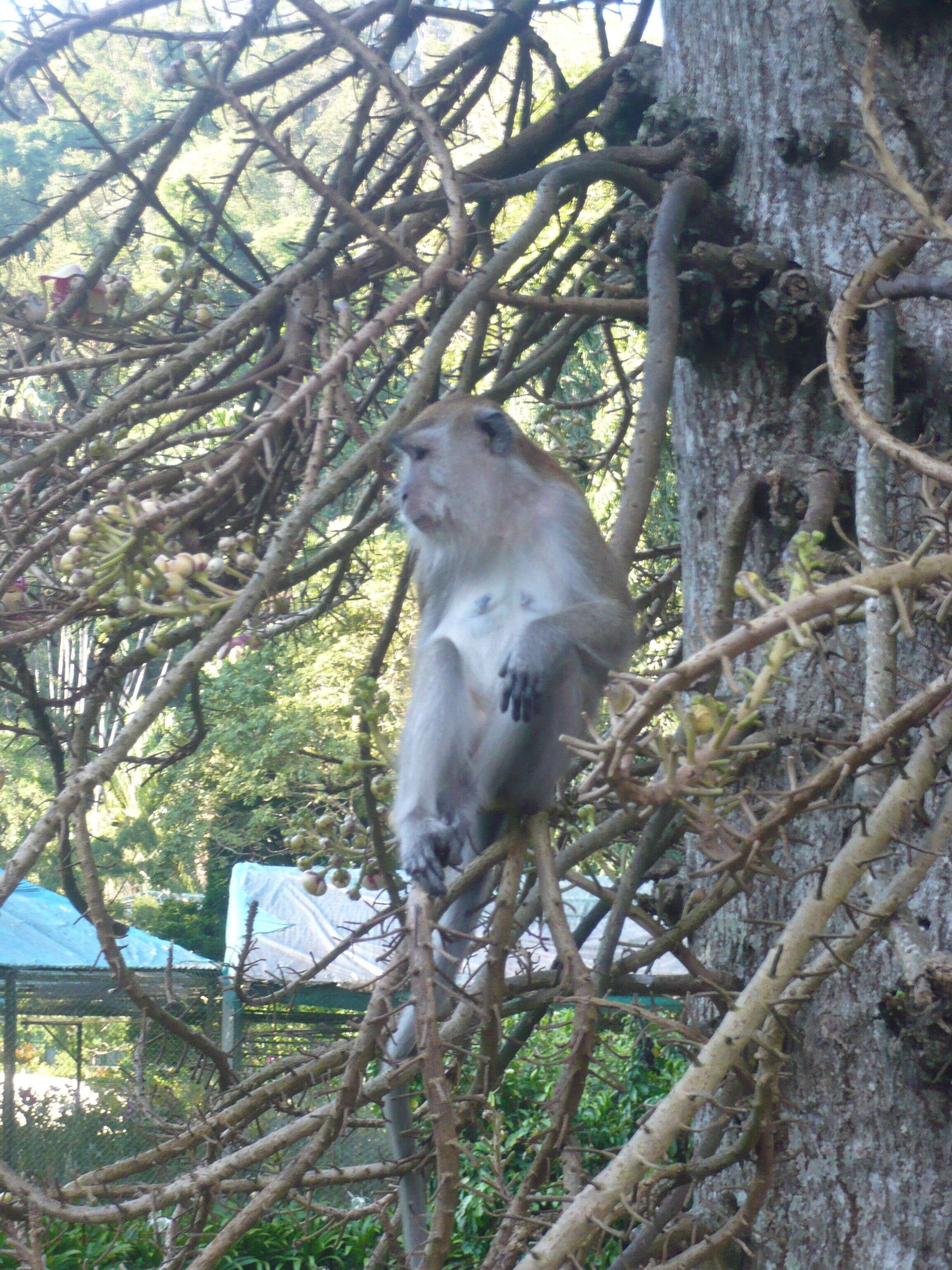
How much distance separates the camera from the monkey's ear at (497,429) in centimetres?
290

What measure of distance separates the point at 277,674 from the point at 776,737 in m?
13.3

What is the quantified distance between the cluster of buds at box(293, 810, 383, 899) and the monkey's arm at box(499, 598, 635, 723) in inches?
16.2

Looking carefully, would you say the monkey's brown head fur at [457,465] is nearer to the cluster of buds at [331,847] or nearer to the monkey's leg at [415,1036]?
the monkey's leg at [415,1036]

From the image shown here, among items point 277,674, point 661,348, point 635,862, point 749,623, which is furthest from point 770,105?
point 277,674

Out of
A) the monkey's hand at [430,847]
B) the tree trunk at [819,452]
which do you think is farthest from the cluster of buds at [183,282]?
the monkey's hand at [430,847]

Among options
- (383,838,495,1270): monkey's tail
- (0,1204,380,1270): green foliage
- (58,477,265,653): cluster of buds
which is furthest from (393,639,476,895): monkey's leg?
(0,1204,380,1270): green foliage

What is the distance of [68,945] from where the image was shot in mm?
13883

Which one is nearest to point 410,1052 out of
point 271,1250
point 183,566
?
point 183,566

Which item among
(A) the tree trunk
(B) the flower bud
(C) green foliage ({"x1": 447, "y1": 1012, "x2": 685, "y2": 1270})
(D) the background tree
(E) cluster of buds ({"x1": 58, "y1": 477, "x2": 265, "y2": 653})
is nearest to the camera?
(D) the background tree

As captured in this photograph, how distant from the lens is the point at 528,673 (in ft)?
7.98

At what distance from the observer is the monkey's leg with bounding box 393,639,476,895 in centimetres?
261

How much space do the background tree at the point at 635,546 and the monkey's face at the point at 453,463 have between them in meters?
0.18

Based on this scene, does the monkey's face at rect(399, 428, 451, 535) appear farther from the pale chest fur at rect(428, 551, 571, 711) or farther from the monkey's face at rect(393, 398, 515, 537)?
the pale chest fur at rect(428, 551, 571, 711)

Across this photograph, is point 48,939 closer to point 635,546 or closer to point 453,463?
point 453,463
